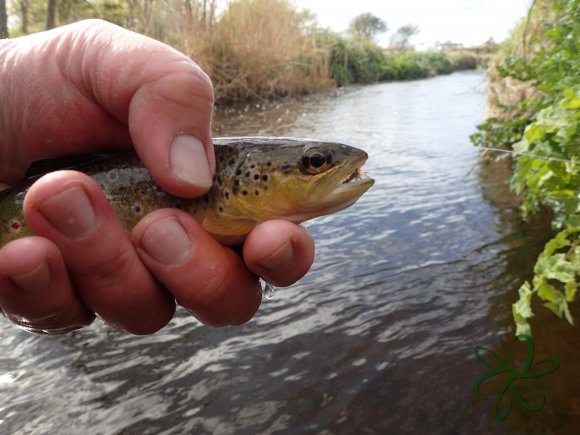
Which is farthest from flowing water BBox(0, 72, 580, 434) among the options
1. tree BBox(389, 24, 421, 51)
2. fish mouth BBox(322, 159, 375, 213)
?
tree BBox(389, 24, 421, 51)

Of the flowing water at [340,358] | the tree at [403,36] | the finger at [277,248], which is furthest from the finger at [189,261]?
the tree at [403,36]

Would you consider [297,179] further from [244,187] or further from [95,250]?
[95,250]

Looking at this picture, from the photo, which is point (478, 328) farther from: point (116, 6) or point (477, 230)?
point (116, 6)

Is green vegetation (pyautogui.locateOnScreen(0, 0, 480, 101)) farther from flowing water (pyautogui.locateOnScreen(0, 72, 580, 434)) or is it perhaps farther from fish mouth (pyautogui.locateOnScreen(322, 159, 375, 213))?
fish mouth (pyautogui.locateOnScreen(322, 159, 375, 213))

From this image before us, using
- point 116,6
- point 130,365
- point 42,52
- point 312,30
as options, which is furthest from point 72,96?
point 312,30

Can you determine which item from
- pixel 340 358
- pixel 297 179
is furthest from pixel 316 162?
pixel 340 358
